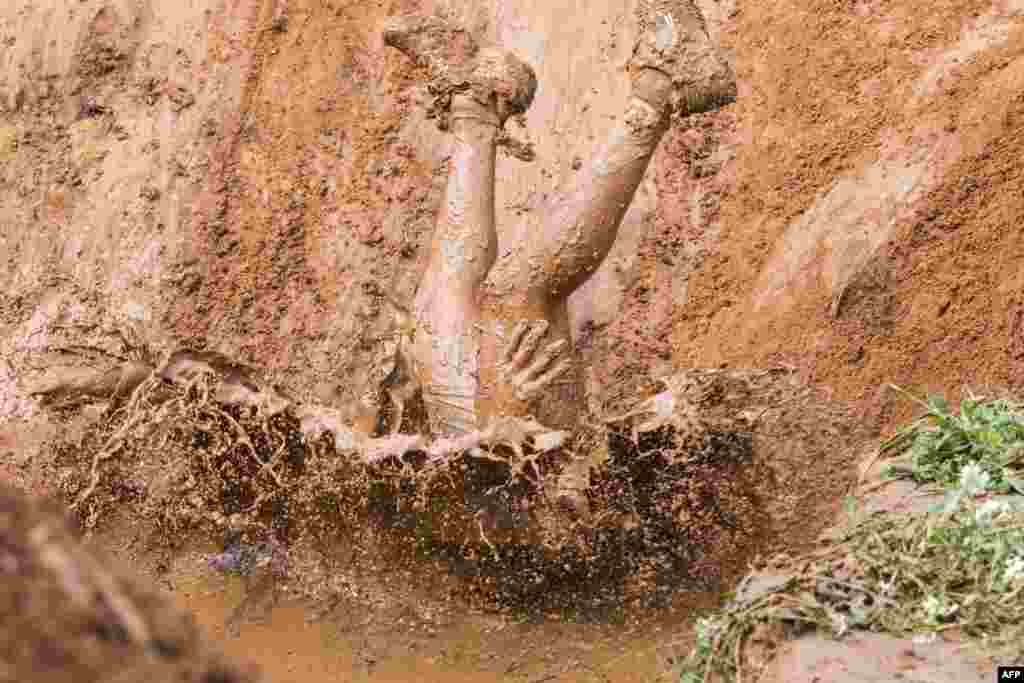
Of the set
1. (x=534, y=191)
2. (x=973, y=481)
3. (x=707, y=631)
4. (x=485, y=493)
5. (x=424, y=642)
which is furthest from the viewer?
(x=534, y=191)

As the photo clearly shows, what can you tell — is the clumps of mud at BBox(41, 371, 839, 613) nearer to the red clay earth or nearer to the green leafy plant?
the red clay earth

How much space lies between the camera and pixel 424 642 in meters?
4.01

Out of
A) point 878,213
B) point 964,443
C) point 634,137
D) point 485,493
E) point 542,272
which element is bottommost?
point 485,493

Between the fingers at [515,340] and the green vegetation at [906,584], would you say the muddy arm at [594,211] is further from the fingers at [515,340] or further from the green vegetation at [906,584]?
the green vegetation at [906,584]

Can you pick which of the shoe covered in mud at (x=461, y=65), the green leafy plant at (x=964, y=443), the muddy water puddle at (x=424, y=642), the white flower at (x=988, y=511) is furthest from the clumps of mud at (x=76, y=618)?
the shoe covered in mud at (x=461, y=65)

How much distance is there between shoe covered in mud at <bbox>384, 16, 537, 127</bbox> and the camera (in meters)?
4.01

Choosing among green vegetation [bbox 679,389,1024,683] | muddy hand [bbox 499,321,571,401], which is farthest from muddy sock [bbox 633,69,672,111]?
green vegetation [bbox 679,389,1024,683]

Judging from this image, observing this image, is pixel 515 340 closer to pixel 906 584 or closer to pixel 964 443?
pixel 964 443

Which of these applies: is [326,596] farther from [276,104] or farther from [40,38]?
[40,38]

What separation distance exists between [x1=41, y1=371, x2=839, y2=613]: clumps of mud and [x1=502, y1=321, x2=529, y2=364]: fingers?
0.76ft

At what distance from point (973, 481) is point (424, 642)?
5.15ft

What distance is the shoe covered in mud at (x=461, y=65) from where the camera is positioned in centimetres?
401

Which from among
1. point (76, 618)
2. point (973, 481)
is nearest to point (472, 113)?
point (973, 481)

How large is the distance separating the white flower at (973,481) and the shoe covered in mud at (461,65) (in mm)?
1576
